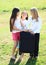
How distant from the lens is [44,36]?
A: 10.5m

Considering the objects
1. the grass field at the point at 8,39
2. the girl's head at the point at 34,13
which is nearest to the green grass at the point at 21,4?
the grass field at the point at 8,39

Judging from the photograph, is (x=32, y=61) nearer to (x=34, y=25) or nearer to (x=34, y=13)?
(x=34, y=25)

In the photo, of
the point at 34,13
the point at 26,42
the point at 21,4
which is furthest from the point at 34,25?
the point at 21,4

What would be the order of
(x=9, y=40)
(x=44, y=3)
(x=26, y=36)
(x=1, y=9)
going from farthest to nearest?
(x=44, y=3), (x=1, y=9), (x=9, y=40), (x=26, y=36)

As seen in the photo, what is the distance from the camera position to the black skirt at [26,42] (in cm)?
780

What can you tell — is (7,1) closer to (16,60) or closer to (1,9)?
(1,9)

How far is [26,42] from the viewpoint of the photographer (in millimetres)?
7852

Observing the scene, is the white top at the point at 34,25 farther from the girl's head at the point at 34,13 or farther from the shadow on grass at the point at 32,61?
the shadow on grass at the point at 32,61

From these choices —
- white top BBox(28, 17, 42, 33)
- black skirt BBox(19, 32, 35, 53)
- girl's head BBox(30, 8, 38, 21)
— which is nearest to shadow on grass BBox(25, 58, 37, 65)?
black skirt BBox(19, 32, 35, 53)

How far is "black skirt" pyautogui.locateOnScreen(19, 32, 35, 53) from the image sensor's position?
7.80m

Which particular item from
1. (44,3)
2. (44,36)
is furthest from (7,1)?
(44,36)

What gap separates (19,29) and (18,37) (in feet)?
0.81

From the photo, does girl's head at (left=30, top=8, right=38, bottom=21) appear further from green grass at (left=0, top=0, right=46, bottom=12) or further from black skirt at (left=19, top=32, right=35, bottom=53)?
green grass at (left=0, top=0, right=46, bottom=12)

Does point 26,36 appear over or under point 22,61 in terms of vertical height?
over
